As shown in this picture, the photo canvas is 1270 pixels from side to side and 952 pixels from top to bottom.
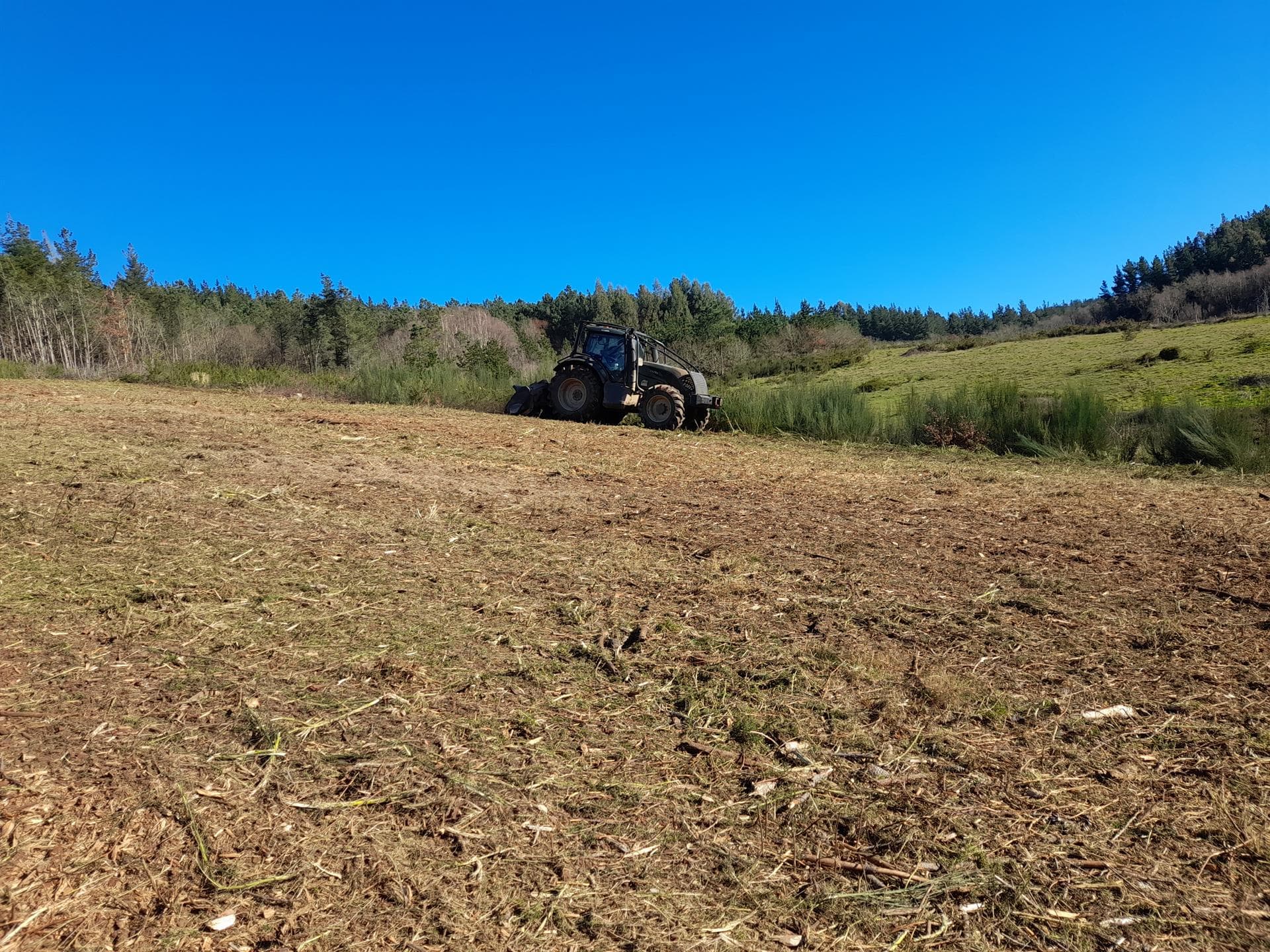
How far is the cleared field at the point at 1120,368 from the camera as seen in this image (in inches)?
552

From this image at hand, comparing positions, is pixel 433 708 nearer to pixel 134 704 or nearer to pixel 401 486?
pixel 134 704

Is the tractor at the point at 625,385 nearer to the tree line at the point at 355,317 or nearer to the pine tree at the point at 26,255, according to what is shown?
the tree line at the point at 355,317

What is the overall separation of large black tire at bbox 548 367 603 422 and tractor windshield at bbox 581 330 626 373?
345mm

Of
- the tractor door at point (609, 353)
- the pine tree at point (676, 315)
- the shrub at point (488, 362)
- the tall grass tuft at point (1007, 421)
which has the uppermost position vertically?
the pine tree at point (676, 315)

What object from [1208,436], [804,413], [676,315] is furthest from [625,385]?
[676,315]

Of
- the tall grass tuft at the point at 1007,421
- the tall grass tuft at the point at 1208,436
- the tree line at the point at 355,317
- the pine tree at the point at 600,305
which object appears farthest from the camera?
the pine tree at the point at 600,305

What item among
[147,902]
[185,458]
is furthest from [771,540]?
[185,458]

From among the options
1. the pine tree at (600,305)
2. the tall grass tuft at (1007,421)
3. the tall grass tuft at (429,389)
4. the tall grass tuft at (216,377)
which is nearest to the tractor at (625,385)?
the tall grass tuft at (429,389)

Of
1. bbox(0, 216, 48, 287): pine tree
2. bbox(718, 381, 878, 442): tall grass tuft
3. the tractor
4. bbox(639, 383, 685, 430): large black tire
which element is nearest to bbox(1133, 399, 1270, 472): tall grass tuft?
bbox(718, 381, 878, 442): tall grass tuft

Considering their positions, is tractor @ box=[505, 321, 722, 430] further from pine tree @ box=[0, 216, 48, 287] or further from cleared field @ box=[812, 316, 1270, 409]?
pine tree @ box=[0, 216, 48, 287]

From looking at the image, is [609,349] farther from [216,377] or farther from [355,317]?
[355,317]

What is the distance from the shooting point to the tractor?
14203 millimetres

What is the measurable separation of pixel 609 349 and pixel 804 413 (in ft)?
13.3

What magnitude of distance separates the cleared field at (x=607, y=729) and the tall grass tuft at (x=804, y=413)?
850 cm
